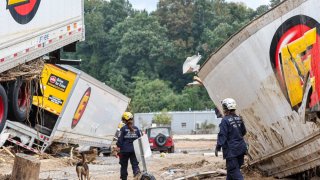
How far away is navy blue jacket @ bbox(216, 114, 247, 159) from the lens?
933 cm

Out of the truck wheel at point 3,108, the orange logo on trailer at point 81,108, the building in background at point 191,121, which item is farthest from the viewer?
the building in background at point 191,121

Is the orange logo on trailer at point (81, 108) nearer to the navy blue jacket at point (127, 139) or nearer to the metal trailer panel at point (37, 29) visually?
the metal trailer panel at point (37, 29)

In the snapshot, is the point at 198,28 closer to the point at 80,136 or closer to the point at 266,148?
the point at 80,136

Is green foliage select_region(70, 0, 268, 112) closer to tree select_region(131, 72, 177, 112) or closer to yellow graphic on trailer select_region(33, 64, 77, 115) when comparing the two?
tree select_region(131, 72, 177, 112)

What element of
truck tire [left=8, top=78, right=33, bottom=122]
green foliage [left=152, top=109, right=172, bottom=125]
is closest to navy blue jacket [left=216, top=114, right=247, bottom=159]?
truck tire [left=8, top=78, right=33, bottom=122]

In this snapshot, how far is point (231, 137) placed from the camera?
9.43 meters

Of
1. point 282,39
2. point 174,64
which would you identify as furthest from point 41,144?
point 174,64

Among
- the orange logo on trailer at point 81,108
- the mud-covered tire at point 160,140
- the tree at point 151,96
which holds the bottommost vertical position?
the orange logo on trailer at point 81,108

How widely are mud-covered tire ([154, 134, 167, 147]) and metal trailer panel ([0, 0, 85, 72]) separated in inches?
644

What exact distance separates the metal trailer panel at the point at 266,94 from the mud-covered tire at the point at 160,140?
18535 millimetres

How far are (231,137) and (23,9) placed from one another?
4507 mm

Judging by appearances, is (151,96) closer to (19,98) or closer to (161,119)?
(161,119)

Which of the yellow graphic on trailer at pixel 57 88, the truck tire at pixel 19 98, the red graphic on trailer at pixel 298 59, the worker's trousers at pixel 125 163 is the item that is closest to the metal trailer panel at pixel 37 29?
the truck tire at pixel 19 98

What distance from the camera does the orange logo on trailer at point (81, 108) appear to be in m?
21.8
